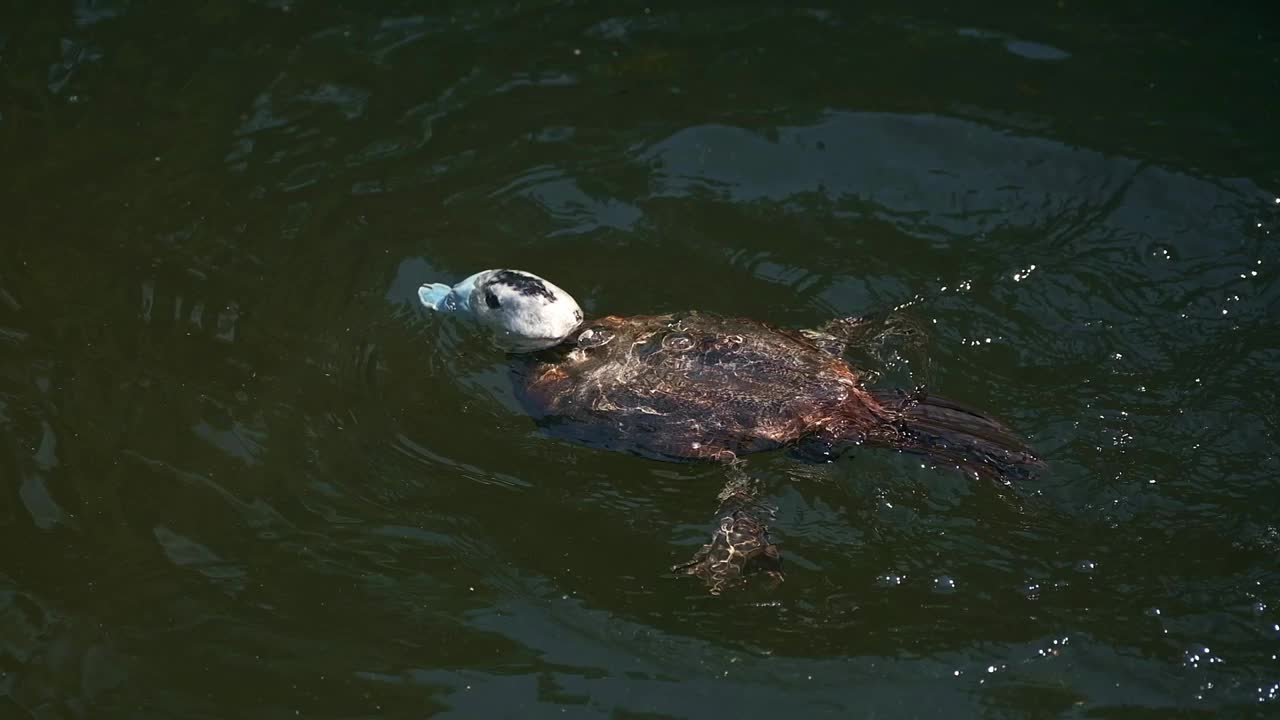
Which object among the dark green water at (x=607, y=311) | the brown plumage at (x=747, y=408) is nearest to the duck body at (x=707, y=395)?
the brown plumage at (x=747, y=408)

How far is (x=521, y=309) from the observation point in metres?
5.06

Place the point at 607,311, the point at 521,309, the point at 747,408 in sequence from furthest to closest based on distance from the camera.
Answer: the point at 607,311 < the point at 521,309 < the point at 747,408

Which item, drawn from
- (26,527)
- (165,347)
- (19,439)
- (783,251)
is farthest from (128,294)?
(783,251)

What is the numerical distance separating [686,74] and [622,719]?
4222 mm

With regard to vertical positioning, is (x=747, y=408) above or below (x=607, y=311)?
below

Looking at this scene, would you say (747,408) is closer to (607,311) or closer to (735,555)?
(735,555)

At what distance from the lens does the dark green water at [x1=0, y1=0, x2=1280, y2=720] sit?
4406 mm

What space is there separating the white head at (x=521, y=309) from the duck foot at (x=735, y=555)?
1138 mm

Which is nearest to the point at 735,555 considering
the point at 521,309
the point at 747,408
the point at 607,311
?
the point at 747,408

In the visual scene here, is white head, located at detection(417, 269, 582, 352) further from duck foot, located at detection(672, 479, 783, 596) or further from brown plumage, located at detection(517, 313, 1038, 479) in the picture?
duck foot, located at detection(672, 479, 783, 596)

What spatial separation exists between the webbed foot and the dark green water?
0.08 m

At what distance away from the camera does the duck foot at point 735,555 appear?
15.0 ft

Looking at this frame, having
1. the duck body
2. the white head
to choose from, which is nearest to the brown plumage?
the duck body

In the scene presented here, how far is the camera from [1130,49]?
6.94 meters
